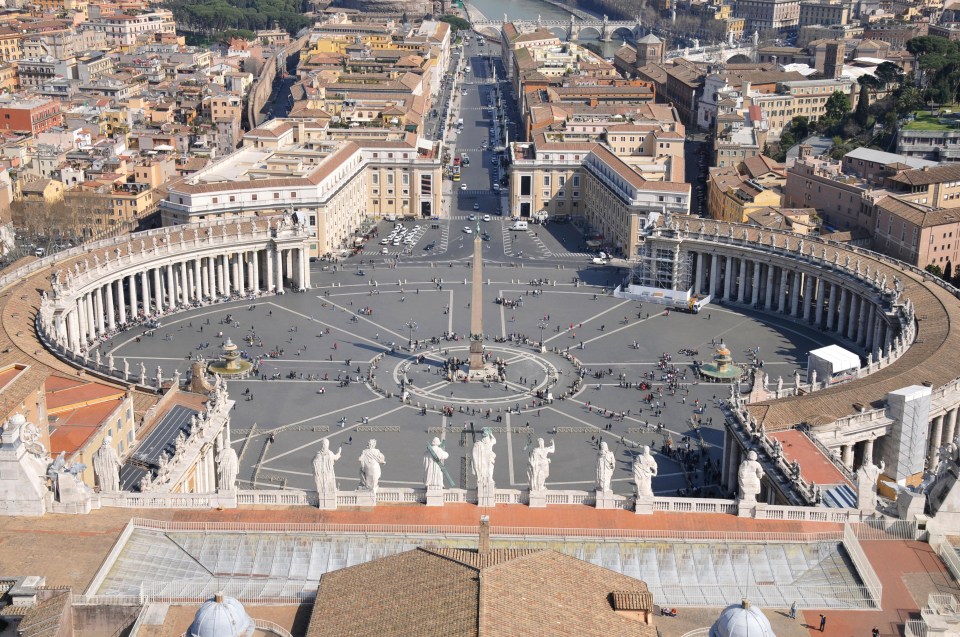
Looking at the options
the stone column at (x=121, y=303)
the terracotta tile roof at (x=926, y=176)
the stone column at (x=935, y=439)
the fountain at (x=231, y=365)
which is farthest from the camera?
the terracotta tile roof at (x=926, y=176)

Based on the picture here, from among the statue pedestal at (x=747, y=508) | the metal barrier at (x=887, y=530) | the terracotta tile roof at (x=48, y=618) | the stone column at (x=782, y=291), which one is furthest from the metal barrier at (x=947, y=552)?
the stone column at (x=782, y=291)

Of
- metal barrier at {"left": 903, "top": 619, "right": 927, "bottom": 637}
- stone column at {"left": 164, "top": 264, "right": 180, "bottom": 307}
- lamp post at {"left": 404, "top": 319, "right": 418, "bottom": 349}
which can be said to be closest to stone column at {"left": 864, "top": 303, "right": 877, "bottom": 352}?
lamp post at {"left": 404, "top": 319, "right": 418, "bottom": 349}

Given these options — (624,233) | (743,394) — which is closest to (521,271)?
(624,233)

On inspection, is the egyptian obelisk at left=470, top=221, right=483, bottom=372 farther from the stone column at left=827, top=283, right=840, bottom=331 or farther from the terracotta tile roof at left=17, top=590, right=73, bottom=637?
the terracotta tile roof at left=17, top=590, right=73, bottom=637

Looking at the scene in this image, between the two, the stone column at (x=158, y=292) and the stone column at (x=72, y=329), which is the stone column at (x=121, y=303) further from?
the stone column at (x=72, y=329)

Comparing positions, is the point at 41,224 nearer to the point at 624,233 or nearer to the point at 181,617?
the point at 624,233
